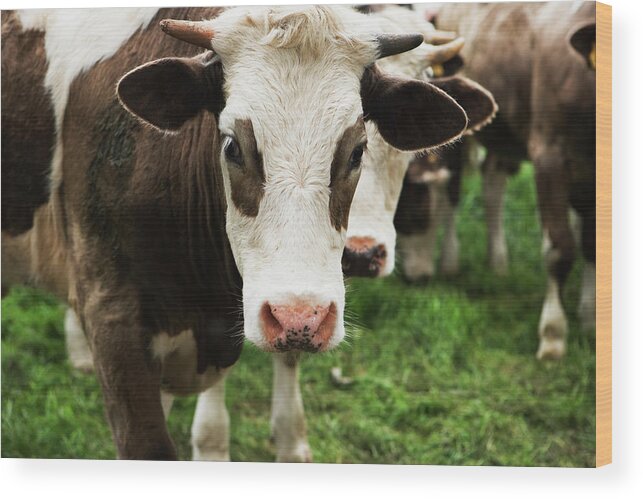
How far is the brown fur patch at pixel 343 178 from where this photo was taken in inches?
128

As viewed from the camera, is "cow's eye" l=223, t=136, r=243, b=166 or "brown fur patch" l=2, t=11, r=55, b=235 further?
"brown fur patch" l=2, t=11, r=55, b=235

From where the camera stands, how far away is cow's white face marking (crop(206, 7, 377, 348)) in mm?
3219

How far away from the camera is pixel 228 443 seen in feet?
13.1

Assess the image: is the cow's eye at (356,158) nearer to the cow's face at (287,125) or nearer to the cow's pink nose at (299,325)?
the cow's face at (287,125)

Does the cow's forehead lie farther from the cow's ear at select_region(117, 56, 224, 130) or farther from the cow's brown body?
the cow's brown body

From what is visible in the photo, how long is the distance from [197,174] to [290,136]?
423 mm

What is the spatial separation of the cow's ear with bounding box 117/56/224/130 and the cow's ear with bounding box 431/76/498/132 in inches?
31.2

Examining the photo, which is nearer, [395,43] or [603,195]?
[395,43]

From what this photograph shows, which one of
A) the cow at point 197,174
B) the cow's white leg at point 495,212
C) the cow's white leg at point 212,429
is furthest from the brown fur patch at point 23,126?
the cow's white leg at point 495,212

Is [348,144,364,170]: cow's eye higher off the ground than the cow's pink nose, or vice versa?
[348,144,364,170]: cow's eye

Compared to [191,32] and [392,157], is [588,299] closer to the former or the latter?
[392,157]

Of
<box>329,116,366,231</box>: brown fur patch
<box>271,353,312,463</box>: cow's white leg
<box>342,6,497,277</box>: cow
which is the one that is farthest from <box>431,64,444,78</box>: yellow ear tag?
<box>271,353,312,463</box>: cow's white leg

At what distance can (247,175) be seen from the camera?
3271 mm

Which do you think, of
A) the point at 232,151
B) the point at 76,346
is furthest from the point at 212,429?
the point at 232,151
